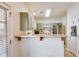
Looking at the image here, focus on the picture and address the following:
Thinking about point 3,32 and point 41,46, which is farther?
point 41,46

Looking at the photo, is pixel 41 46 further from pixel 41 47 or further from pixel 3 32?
pixel 3 32

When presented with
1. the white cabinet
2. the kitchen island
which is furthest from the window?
the white cabinet

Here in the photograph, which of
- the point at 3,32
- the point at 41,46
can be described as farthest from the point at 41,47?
the point at 3,32

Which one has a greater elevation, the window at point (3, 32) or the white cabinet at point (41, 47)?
the window at point (3, 32)

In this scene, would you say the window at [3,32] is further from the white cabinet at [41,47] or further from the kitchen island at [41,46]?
the white cabinet at [41,47]

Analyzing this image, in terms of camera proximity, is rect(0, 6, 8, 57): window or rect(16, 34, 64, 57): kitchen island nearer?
rect(0, 6, 8, 57): window

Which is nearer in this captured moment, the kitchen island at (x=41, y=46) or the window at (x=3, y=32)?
the window at (x=3, y=32)

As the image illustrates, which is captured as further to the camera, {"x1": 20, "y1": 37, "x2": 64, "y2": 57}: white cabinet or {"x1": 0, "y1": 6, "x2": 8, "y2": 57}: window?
{"x1": 20, "y1": 37, "x2": 64, "y2": 57}: white cabinet

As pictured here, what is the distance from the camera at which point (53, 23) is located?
14.7 meters

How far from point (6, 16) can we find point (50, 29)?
11.5m

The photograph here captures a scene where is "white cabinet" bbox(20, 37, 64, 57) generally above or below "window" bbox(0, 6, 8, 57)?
below

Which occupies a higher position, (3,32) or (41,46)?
(3,32)

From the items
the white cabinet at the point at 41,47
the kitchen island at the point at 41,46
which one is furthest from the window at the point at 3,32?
the white cabinet at the point at 41,47

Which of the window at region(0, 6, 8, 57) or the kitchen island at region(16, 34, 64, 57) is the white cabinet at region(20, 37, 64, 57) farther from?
the window at region(0, 6, 8, 57)
